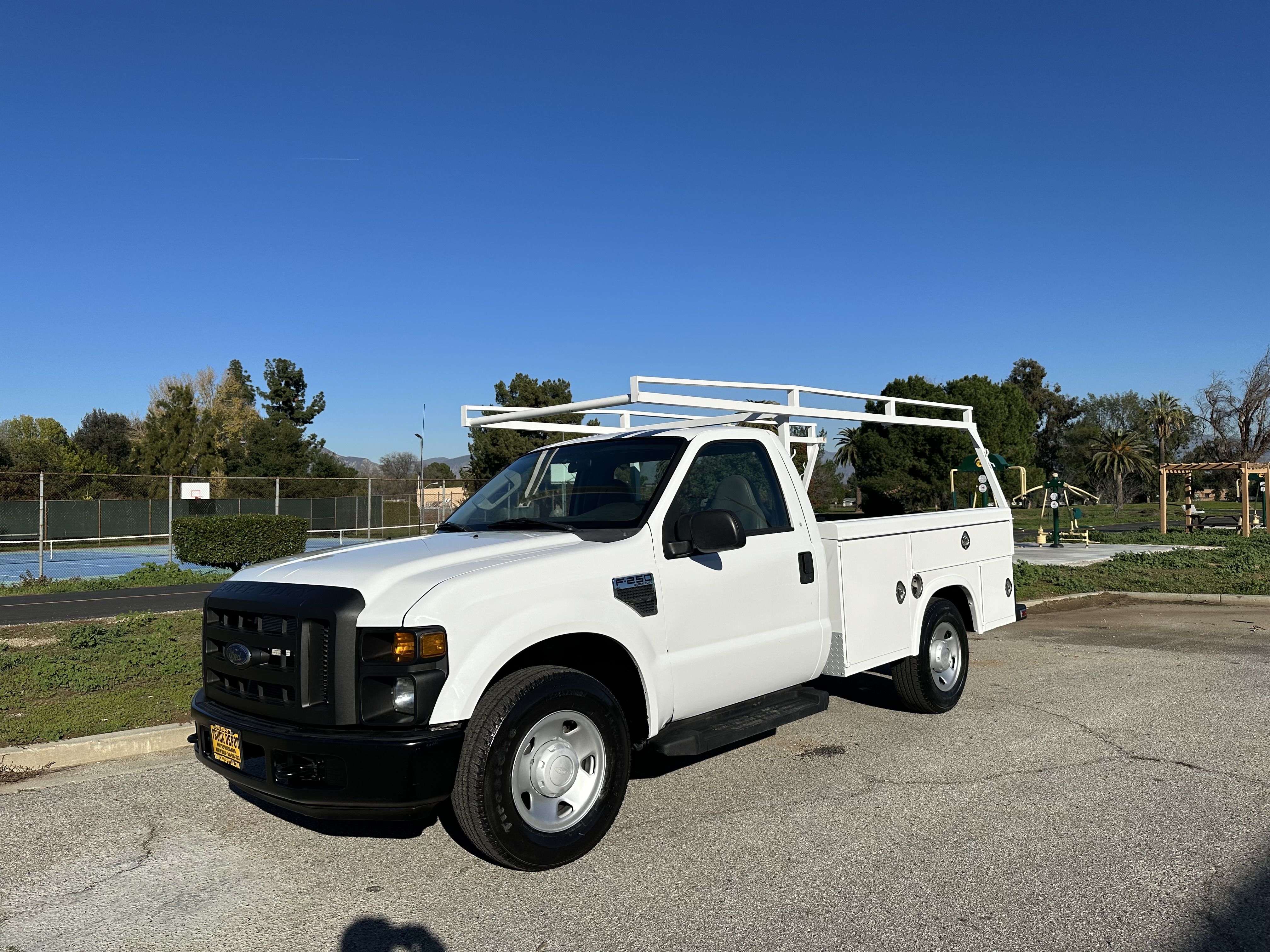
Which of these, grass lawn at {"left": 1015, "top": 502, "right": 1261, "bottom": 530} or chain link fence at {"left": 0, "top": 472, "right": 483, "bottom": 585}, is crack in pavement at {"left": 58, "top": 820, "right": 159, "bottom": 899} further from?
grass lawn at {"left": 1015, "top": 502, "right": 1261, "bottom": 530}

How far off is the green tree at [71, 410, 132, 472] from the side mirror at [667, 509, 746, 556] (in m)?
64.4

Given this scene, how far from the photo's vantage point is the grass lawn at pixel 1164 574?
13.5 m

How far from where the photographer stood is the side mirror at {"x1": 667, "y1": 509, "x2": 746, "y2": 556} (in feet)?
14.4

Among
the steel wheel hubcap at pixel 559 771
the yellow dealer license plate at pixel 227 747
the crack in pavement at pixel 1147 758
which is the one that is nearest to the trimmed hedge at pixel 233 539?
the yellow dealer license plate at pixel 227 747

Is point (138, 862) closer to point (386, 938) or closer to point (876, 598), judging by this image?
point (386, 938)

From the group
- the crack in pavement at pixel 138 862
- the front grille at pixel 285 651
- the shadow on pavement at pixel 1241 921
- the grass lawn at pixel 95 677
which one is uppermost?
the front grille at pixel 285 651

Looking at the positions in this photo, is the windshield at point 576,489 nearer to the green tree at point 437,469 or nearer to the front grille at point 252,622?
the front grille at point 252,622

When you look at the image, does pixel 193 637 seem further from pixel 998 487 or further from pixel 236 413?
pixel 236 413

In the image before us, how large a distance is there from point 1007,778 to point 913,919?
1.94 meters

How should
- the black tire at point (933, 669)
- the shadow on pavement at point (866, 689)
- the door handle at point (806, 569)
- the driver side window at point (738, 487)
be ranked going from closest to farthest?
the driver side window at point (738, 487) < the door handle at point (806, 569) < the black tire at point (933, 669) < the shadow on pavement at point (866, 689)

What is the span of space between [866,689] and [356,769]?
5063 mm

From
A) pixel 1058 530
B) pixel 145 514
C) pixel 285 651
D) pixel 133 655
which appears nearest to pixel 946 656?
pixel 285 651

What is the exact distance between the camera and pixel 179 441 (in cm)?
4466

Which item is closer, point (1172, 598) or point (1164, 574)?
point (1172, 598)
